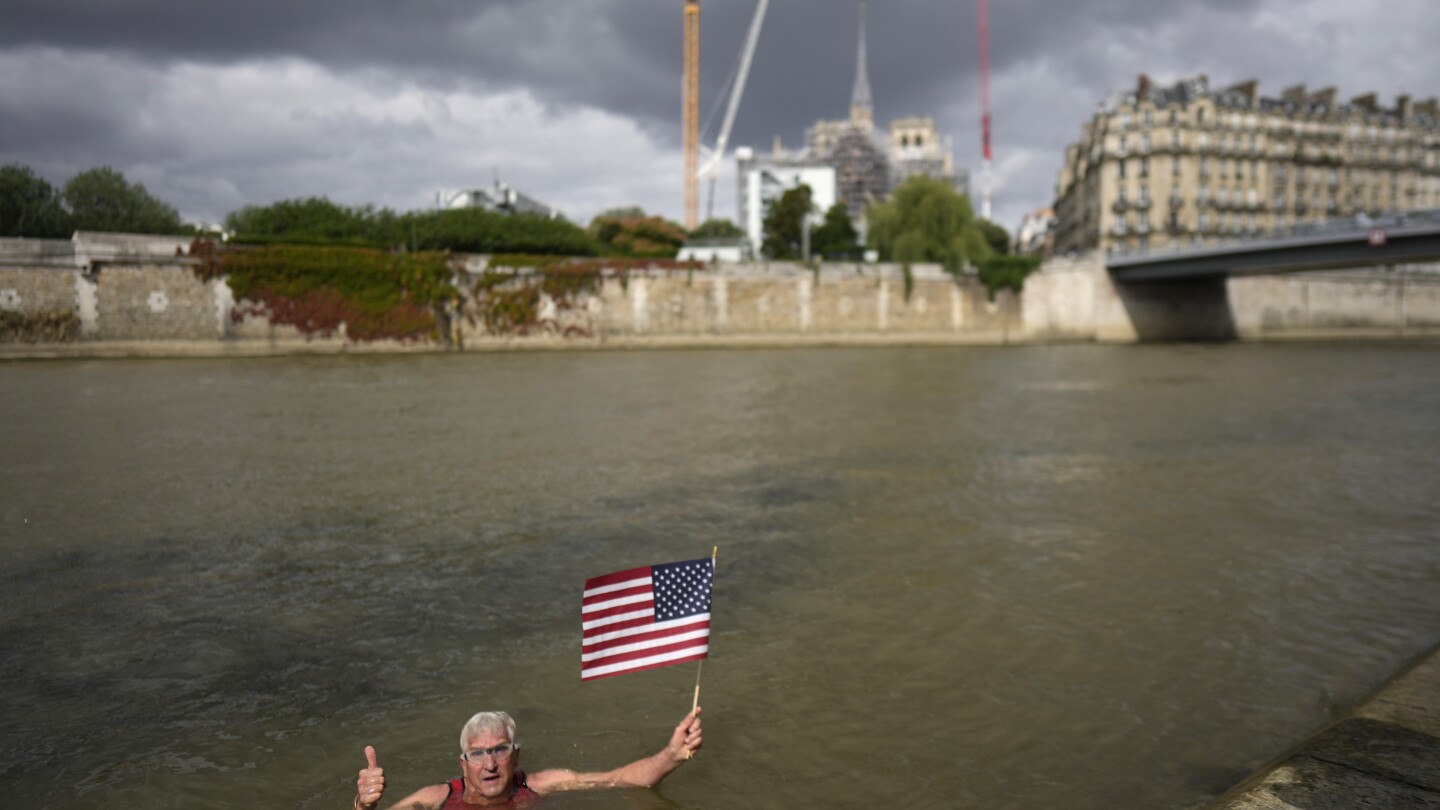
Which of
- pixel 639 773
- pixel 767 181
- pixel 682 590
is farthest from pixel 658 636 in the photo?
pixel 767 181

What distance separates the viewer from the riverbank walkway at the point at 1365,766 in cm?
367

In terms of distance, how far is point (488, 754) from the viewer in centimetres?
396

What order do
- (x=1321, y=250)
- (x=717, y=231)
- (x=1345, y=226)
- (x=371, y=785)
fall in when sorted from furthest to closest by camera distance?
(x=717, y=231) → (x=1321, y=250) → (x=1345, y=226) → (x=371, y=785)

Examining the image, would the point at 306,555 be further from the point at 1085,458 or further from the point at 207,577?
the point at 1085,458

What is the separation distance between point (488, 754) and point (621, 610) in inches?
34.9

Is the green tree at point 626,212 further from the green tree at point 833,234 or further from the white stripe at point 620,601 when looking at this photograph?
the white stripe at point 620,601

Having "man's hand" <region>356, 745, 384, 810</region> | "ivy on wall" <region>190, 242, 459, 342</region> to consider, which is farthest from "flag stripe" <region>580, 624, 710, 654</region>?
"ivy on wall" <region>190, 242, 459, 342</region>

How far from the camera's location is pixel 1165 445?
16.5 metres

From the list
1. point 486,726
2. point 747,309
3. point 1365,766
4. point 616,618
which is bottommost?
point 1365,766

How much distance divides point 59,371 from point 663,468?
28.2m

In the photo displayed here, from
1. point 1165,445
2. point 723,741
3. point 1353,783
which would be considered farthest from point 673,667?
point 1165,445

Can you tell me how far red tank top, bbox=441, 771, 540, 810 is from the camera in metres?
4.13

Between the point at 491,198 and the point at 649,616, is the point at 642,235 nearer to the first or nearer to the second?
the point at 491,198

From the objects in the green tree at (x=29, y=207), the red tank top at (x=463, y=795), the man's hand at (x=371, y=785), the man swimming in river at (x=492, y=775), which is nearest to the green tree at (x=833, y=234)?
the green tree at (x=29, y=207)
